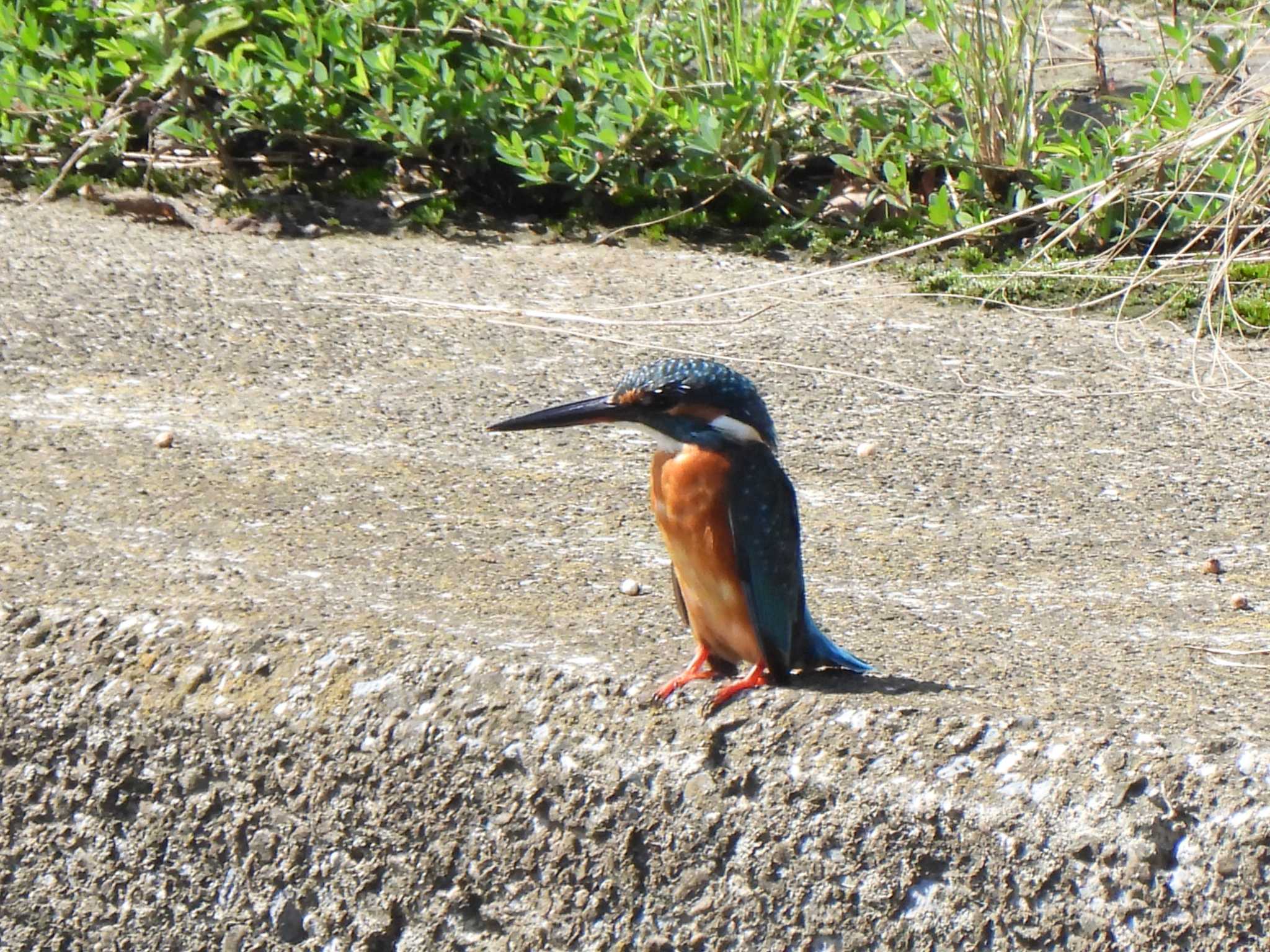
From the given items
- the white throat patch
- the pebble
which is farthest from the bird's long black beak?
the pebble

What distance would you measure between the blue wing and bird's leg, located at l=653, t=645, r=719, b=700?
14cm

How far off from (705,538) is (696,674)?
0.88ft

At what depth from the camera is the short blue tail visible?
245 centimetres

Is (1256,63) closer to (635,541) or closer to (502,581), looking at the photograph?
(635,541)

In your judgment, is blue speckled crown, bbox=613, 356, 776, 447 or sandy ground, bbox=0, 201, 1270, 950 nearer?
sandy ground, bbox=0, 201, 1270, 950

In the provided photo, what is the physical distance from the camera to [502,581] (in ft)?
9.86

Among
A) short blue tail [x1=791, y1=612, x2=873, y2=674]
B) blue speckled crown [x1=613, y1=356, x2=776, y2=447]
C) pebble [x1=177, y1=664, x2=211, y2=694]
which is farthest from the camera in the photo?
pebble [x1=177, y1=664, x2=211, y2=694]

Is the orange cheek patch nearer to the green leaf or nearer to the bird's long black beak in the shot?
the bird's long black beak

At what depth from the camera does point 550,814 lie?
242 centimetres

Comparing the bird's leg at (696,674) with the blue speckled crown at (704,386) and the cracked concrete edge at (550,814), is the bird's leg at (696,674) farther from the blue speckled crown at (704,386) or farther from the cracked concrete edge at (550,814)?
the blue speckled crown at (704,386)

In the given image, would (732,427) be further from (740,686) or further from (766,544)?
(740,686)

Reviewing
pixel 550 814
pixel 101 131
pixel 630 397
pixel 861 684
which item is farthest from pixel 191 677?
pixel 101 131

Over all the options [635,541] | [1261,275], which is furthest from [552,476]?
[1261,275]

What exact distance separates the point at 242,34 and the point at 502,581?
3.80m
